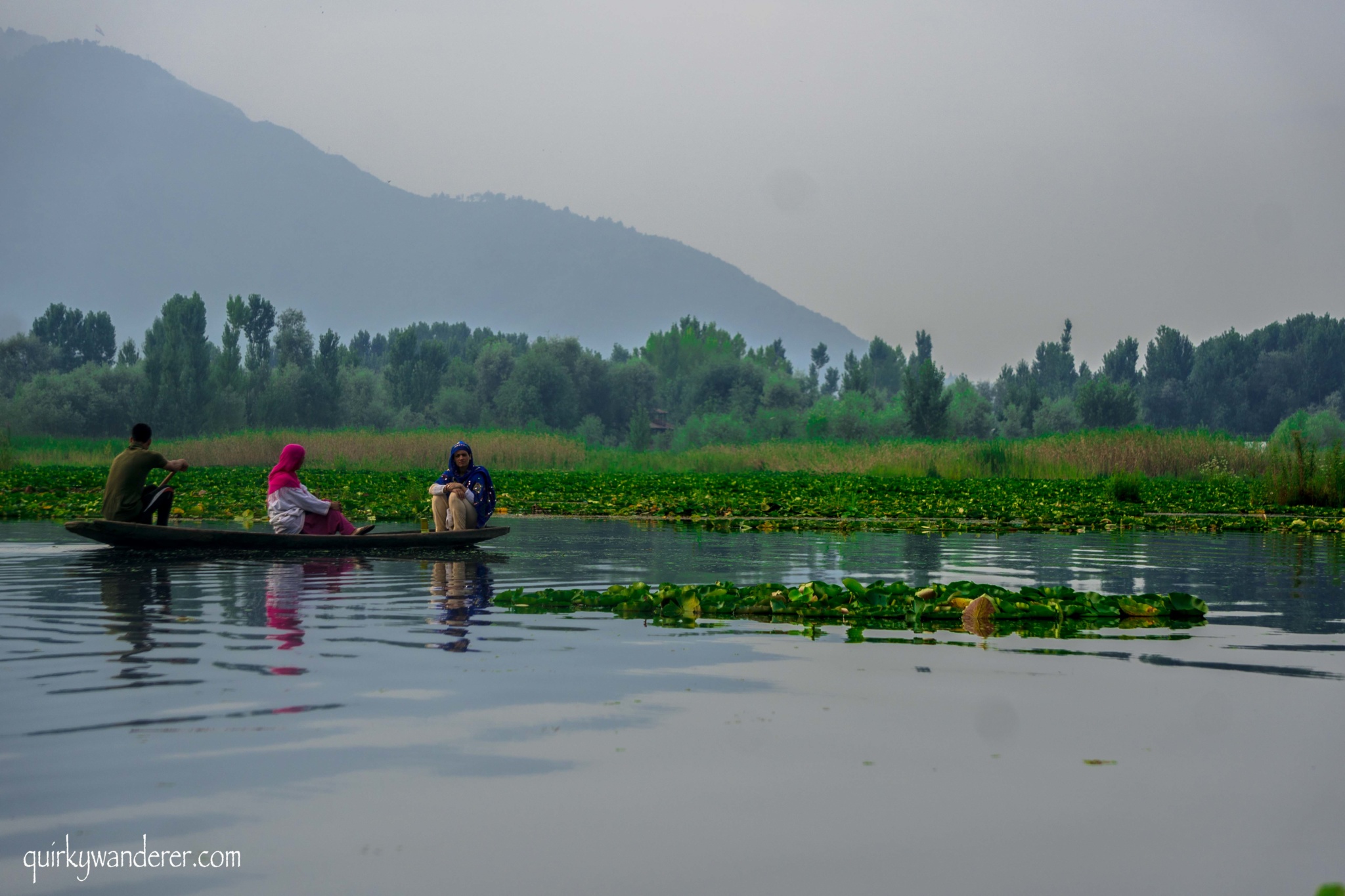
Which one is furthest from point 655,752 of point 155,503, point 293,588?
point 155,503

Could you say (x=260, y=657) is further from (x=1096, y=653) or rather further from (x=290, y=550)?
(x=290, y=550)

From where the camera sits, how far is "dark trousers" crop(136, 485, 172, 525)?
17484 mm

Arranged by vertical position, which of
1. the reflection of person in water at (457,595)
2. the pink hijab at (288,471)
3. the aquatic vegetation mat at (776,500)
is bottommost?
the reflection of person in water at (457,595)

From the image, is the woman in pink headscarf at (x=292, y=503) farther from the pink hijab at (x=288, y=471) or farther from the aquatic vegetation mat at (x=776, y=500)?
the aquatic vegetation mat at (x=776, y=500)

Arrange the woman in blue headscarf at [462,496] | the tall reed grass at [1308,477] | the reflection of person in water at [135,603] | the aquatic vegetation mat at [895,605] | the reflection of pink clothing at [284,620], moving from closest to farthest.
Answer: the reflection of person in water at [135,603] < the reflection of pink clothing at [284,620] < the aquatic vegetation mat at [895,605] < the woman in blue headscarf at [462,496] < the tall reed grass at [1308,477]

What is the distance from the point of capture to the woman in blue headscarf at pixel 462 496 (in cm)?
1838

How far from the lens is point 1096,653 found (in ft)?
31.4

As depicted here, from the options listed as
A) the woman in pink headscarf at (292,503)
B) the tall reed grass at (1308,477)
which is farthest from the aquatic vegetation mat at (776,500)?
the woman in pink headscarf at (292,503)

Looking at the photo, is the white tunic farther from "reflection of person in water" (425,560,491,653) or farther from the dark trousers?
"reflection of person in water" (425,560,491,653)

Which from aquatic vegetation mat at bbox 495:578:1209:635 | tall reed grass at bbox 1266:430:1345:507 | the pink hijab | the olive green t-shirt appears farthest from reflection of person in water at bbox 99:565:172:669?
tall reed grass at bbox 1266:430:1345:507

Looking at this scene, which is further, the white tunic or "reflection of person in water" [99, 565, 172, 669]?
the white tunic

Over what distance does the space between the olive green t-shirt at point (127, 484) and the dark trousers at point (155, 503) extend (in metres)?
0.11

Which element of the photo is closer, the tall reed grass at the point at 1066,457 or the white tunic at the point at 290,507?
the white tunic at the point at 290,507

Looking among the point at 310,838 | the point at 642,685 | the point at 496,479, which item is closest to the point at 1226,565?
the point at 642,685
